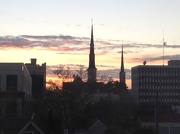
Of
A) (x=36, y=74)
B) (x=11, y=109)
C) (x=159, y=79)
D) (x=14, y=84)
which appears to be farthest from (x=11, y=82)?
(x=159, y=79)

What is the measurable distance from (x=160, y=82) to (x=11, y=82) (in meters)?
98.5

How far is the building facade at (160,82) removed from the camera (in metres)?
162

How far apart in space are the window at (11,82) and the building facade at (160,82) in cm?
9417

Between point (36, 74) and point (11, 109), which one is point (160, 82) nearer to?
point (36, 74)

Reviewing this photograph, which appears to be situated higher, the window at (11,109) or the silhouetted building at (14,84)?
the silhouetted building at (14,84)

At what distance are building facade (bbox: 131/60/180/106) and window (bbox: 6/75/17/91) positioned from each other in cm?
9417

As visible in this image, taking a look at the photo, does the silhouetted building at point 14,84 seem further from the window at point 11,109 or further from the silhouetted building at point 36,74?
the silhouetted building at point 36,74

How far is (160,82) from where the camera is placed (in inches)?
6432

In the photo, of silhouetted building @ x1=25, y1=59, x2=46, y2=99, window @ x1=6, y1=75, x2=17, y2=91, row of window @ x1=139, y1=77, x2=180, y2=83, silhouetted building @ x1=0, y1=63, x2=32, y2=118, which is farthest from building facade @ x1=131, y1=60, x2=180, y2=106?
silhouetted building @ x1=0, y1=63, x2=32, y2=118

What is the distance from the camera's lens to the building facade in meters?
162

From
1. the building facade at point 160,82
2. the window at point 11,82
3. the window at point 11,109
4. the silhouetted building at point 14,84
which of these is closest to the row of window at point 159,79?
the building facade at point 160,82

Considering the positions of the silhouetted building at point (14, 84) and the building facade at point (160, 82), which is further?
the building facade at point (160, 82)

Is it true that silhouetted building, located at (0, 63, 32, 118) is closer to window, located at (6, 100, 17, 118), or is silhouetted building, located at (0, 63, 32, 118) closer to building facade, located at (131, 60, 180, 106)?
window, located at (6, 100, 17, 118)

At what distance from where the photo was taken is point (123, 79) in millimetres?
193250
